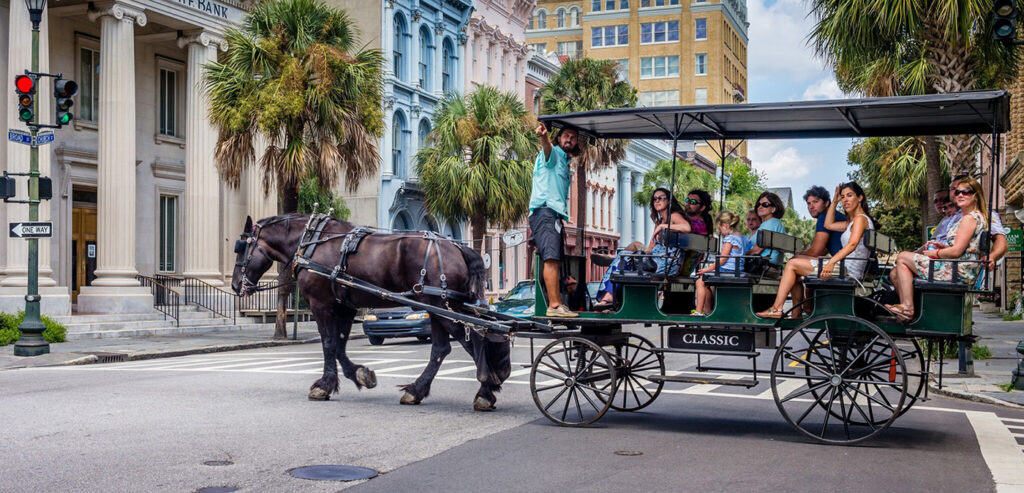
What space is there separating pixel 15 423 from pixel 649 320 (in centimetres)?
637

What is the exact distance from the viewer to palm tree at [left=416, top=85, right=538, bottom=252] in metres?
34.1

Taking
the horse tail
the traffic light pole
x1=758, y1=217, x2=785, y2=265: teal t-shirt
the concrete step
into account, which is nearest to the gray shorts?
the horse tail

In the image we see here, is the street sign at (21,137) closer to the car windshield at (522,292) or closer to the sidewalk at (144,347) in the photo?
the sidewalk at (144,347)

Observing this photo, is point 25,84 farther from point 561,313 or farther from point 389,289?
point 561,313

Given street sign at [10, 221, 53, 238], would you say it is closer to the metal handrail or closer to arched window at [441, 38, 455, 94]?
the metal handrail

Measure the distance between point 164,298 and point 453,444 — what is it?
2204 cm

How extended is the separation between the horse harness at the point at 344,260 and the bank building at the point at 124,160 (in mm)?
14521

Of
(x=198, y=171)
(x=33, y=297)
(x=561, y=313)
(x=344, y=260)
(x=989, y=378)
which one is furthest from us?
(x=198, y=171)

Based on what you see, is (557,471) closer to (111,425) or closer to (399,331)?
(111,425)

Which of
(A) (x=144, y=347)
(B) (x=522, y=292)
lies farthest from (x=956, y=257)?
(A) (x=144, y=347)

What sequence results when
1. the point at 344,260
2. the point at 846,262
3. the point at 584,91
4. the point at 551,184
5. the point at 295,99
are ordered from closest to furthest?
the point at 846,262, the point at 551,184, the point at 344,260, the point at 295,99, the point at 584,91

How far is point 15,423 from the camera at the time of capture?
10.1m

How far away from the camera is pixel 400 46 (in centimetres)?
4325

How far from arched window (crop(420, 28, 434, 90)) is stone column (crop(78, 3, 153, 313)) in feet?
62.6
